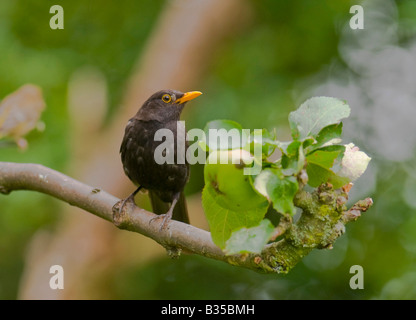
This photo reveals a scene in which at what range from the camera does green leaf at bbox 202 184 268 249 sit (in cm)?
159

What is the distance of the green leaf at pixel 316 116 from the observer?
1.55 m

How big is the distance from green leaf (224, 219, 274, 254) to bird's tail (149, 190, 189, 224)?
2.40m

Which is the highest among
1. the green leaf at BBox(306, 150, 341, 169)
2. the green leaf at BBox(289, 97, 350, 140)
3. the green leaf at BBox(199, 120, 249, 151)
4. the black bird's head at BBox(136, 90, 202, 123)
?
the black bird's head at BBox(136, 90, 202, 123)

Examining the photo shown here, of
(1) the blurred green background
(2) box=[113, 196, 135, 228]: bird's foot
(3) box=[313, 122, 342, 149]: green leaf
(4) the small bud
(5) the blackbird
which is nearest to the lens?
(3) box=[313, 122, 342, 149]: green leaf

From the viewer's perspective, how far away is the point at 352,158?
5.46ft

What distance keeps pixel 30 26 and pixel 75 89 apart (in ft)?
5.51

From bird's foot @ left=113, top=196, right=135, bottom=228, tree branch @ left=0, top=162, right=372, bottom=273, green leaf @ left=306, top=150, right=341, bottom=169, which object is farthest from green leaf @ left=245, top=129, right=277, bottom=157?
bird's foot @ left=113, top=196, right=135, bottom=228

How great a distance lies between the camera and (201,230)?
2.16 meters

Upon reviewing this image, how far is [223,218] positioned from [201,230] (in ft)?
1.82

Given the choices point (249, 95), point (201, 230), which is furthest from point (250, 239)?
point (249, 95)

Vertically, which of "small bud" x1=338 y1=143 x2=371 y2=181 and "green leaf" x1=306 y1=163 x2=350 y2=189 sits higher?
"small bud" x1=338 y1=143 x2=371 y2=181

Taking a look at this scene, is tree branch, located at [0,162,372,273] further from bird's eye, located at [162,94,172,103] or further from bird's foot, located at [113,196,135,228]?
bird's eye, located at [162,94,172,103]

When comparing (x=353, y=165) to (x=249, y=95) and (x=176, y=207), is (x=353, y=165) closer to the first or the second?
(x=176, y=207)

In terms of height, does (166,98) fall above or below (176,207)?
above
